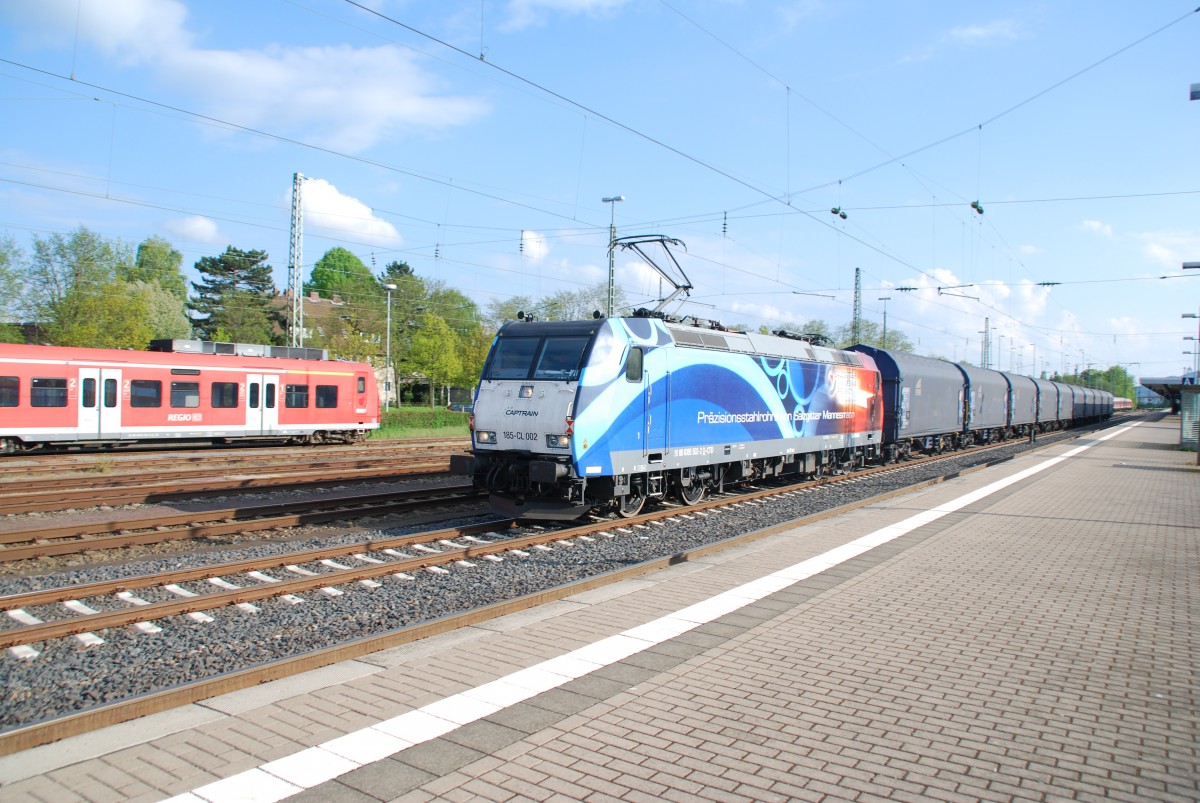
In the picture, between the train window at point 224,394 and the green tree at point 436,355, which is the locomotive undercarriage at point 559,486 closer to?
the train window at point 224,394

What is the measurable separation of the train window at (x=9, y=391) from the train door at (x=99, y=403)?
140 centimetres

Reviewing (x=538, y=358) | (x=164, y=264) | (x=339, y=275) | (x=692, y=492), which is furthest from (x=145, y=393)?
(x=339, y=275)

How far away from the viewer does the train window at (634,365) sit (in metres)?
11.9

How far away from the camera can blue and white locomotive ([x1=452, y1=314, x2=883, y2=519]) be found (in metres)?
11.4

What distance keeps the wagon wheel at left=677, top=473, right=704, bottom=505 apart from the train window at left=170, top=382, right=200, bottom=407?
55.6 ft

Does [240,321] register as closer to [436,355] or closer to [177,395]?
[436,355]

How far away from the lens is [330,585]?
28.1 feet

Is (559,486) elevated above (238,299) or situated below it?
below

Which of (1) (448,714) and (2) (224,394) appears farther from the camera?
(2) (224,394)

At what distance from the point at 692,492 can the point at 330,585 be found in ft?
24.9

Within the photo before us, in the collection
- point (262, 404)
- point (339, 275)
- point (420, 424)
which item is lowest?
point (420, 424)

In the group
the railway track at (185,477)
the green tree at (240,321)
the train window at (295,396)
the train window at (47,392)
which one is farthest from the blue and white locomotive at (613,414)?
the green tree at (240,321)

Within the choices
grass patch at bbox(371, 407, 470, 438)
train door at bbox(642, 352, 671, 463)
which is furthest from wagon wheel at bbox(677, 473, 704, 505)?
grass patch at bbox(371, 407, 470, 438)

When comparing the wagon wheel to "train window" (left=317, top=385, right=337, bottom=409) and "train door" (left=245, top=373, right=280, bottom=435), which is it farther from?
"train window" (left=317, top=385, right=337, bottom=409)
